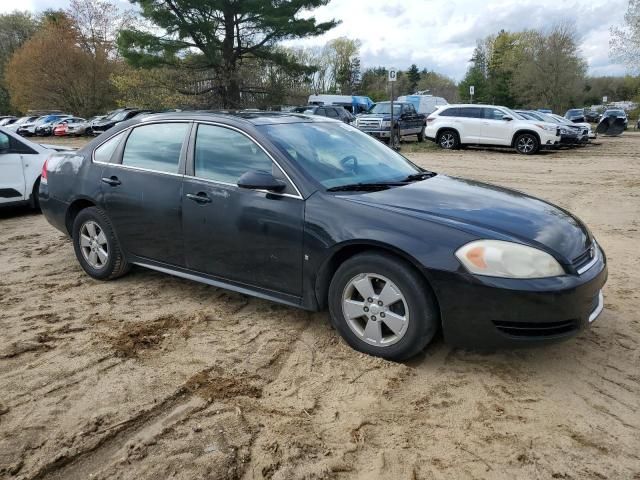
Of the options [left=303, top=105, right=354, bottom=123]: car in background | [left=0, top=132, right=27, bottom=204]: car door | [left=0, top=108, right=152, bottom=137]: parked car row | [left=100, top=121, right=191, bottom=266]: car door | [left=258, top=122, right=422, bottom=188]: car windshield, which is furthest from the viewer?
[left=0, top=108, right=152, bottom=137]: parked car row

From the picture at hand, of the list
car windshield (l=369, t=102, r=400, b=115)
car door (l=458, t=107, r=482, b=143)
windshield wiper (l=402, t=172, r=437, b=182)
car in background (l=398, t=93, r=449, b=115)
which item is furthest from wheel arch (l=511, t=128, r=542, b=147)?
windshield wiper (l=402, t=172, r=437, b=182)

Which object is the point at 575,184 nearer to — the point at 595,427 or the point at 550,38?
the point at 595,427

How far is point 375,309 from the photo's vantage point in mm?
3285

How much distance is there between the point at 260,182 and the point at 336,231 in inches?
25.3

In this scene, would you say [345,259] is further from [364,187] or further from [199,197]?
[199,197]

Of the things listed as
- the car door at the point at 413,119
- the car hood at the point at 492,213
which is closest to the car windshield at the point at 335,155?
the car hood at the point at 492,213

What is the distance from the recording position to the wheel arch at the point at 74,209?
493cm

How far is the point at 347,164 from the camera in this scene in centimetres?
402

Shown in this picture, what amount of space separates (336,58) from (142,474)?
3277 inches

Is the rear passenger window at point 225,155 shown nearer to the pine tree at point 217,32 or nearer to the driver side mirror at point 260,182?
the driver side mirror at point 260,182

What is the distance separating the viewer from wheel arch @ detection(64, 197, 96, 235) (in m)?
4.93

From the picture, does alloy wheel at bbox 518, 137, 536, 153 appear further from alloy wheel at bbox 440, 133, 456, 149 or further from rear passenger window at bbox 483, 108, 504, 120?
alloy wheel at bbox 440, 133, 456, 149

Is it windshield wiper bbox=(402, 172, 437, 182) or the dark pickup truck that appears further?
the dark pickup truck

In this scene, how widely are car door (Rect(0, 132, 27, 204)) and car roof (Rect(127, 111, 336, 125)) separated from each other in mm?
4393
